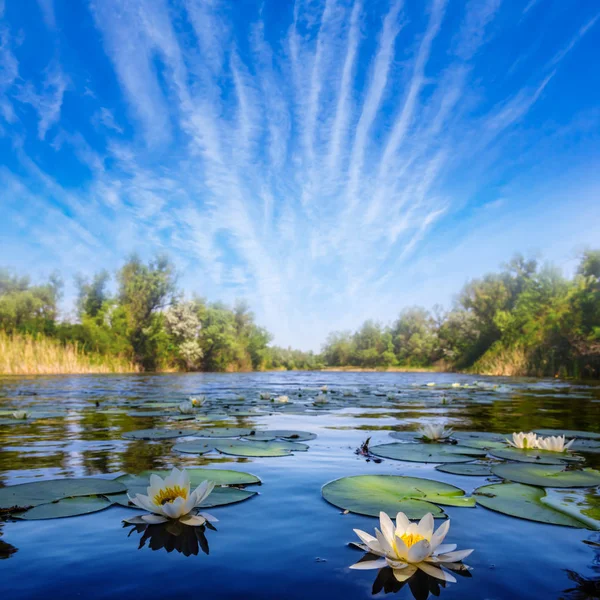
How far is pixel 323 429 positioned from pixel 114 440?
6.65 feet

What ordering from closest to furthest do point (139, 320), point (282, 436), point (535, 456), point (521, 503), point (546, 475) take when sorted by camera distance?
point (521, 503) → point (546, 475) → point (535, 456) → point (282, 436) → point (139, 320)

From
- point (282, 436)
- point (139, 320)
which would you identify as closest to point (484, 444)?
point (282, 436)

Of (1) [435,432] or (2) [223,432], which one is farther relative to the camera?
(2) [223,432]

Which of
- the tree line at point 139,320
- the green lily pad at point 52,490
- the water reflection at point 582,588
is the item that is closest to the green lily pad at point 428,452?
the water reflection at point 582,588

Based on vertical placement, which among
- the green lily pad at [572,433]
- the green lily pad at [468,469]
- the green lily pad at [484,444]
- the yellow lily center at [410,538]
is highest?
the yellow lily center at [410,538]

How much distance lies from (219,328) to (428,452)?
40.6 m

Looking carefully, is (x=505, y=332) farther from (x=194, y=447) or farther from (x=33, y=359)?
(x=194, y=447)

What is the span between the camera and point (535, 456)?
3.01m

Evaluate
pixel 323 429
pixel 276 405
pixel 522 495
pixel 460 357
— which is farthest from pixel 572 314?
pixel 522 495

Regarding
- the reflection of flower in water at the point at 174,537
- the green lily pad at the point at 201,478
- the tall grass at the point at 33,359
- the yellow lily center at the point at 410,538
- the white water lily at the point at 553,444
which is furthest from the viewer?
the tall grass at the point at 33,359

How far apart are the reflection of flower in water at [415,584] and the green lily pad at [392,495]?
1.40ft

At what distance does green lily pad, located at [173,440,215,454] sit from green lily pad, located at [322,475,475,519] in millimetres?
1341

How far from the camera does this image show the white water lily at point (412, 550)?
4.12 ft

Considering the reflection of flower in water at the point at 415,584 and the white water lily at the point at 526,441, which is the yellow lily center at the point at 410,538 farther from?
the white water lily at the point at 526,441
